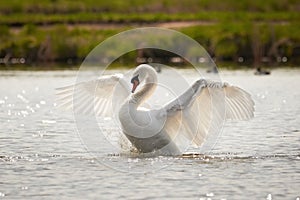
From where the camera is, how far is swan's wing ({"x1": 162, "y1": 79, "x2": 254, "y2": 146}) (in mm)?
17219

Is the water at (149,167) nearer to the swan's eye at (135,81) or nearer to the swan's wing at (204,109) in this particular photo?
the swan's wing at (204,109)

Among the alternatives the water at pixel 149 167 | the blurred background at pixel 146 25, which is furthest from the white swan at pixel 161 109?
the blurred background at pixel 146 25

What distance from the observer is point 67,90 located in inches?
739

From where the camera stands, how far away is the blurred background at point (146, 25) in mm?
63969

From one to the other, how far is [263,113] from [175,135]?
9.00 metres

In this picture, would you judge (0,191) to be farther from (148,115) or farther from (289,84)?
(289,84)

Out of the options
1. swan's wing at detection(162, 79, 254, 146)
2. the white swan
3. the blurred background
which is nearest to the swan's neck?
the white swan

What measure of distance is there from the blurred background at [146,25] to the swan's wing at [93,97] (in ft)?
117

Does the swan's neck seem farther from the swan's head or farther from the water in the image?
the water

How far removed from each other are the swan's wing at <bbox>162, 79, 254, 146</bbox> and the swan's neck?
0.43 meters

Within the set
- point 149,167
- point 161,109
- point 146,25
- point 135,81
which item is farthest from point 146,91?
point 146,25

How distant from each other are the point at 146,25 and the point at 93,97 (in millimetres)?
59818

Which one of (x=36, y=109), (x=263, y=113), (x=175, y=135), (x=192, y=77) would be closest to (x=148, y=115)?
(x=175, y=135)

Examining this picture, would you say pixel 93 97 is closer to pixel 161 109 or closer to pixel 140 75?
pixel 140 75
